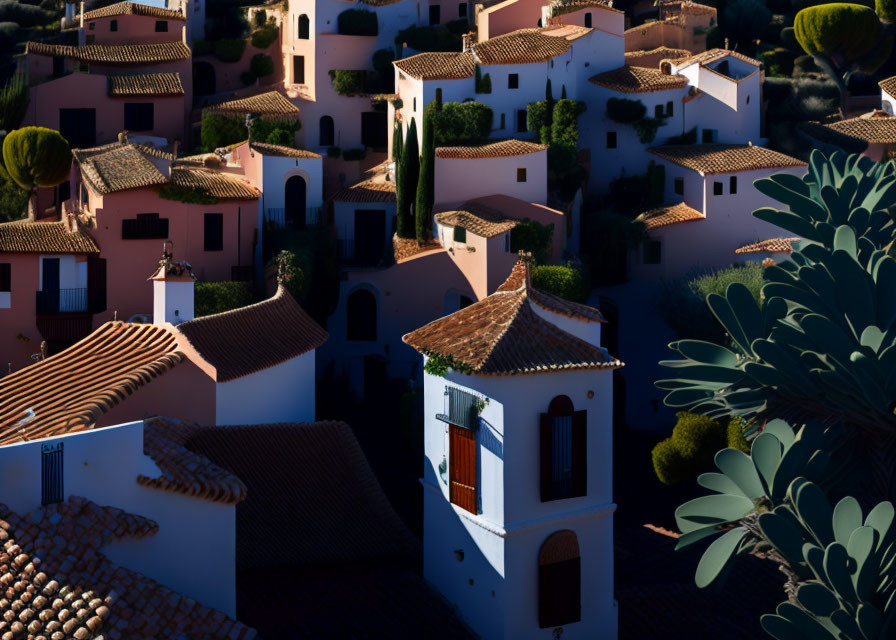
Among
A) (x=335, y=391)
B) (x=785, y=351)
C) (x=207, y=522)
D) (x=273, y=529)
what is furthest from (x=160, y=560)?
(x=335, y=391)

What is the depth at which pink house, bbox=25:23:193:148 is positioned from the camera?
5431cm

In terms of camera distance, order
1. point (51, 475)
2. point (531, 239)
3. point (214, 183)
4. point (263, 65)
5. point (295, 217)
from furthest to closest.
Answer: point (263, 65), point (295, 217), point (531, 239), point (214, 183), point (51, 475)

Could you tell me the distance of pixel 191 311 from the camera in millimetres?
35469

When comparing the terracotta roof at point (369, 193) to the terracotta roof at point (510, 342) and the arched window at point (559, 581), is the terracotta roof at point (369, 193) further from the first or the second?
the arched window at point (559, 581)

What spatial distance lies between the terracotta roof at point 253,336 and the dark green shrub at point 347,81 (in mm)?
19340

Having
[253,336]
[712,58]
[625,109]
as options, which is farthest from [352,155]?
[253,336]

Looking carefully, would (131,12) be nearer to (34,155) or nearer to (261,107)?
(261,107)

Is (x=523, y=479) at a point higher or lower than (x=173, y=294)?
lower

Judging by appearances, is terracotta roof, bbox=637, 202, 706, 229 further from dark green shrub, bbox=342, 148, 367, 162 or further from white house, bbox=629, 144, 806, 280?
dark green shrub, bbox=342, 148, 367, 162

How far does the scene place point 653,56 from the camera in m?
60.1

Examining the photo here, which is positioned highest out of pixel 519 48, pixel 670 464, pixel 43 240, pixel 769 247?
pixel 519 48

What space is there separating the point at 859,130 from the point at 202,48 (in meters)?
23.0

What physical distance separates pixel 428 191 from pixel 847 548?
30.1 meters

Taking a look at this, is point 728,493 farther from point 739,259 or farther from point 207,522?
point 739,259
